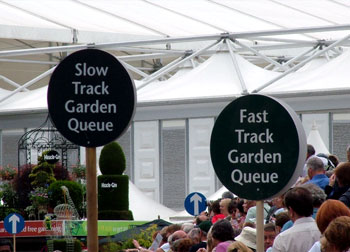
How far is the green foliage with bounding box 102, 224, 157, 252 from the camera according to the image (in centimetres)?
1576

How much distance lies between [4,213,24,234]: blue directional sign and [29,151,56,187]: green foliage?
2.46 metres

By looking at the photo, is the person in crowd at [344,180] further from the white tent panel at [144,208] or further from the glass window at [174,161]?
the glass window at [174,161]

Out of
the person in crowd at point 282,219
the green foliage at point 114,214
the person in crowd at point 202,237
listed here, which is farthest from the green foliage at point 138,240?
the green foliage at point 114,214

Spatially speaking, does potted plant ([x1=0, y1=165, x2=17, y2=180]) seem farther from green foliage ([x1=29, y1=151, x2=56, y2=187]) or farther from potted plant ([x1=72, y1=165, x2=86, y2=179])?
A: potted plant ([x1=72, y1=165, x2=86, y2=179])

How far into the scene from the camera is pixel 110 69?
22.5 feet

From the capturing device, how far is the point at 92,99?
6.80 m

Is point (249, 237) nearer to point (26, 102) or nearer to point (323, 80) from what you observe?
point (323, 80)

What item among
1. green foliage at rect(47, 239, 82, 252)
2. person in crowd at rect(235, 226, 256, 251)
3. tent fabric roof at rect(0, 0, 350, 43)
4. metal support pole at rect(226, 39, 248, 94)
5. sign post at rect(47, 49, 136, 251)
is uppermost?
tent fabric roof at rect(0, 0, 350, 43)

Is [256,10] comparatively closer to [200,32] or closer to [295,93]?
[200,32]

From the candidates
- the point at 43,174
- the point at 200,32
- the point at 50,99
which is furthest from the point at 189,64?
the point at 50,99

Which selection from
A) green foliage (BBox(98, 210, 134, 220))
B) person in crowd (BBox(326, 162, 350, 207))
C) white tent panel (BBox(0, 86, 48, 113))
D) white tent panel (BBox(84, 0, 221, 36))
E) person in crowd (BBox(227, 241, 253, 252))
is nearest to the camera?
person in crowd (BBox(227, 241, 253, 252))

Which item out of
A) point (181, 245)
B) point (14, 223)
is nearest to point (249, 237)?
point (181, 245)

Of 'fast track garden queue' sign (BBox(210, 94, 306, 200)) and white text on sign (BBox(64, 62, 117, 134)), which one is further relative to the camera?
white text on sign (BBox(64, 62, 117, 134))

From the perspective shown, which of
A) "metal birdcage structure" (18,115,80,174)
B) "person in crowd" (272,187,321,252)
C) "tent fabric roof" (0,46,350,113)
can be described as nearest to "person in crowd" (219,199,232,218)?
"person in crowd" (272,187,321,252)
